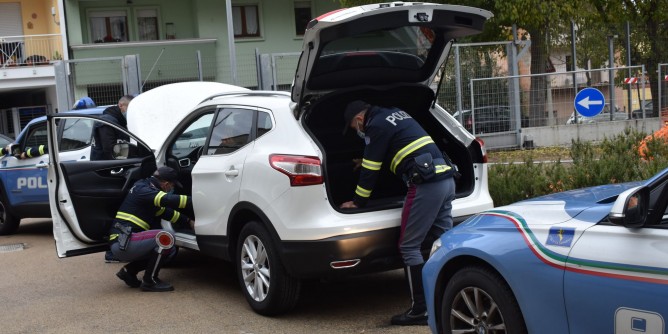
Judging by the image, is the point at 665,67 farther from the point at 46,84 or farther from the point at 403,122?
the point at 46,84

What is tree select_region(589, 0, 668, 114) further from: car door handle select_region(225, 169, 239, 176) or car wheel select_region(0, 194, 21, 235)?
car door handle select_region(225, 169, 239, 176)

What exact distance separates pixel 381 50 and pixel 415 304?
6.59 ft

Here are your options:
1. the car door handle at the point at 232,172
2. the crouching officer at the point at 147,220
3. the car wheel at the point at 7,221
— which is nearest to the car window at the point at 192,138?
the crouching officer at the point at 147,220

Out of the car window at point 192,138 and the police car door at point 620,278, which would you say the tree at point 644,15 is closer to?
the car window at point 192,138

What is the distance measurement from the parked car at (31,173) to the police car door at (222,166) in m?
4.02

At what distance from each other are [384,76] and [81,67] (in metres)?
18.1

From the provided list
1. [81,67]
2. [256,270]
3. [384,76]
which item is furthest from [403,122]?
[81,67]

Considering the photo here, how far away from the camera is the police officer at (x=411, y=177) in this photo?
5.86 metres

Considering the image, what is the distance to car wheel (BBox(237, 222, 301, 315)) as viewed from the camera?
6.12 meters

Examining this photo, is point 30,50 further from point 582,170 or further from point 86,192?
point 582,170

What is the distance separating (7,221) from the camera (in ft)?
38.4

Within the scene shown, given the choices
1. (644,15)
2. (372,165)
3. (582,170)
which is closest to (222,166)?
(372,165)

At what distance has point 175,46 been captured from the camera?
90.0 ft

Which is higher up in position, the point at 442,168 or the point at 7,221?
the point at 442,168
